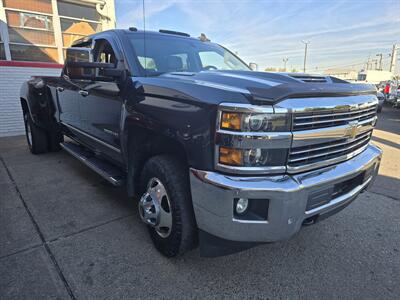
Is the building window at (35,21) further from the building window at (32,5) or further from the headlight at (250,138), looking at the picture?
the headlight at (250,138)

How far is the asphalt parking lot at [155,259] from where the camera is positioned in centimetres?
210

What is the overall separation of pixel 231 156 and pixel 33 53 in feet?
28.1

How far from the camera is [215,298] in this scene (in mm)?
2025

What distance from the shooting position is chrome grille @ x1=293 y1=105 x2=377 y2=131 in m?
1.80

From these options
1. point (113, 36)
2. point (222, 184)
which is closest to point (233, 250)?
point (222, 184)

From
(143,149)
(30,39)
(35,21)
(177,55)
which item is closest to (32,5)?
(35,21)

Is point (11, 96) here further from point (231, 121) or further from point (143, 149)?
point (231, 121)

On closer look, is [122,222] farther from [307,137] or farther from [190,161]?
[307,137]

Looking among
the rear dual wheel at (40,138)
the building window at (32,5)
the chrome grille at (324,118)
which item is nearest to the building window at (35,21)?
the building window at (32,5)

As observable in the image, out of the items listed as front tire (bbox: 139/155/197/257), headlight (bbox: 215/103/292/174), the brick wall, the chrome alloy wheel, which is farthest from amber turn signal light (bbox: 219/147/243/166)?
the brick wall

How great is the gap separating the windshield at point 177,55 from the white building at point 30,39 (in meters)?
6.47

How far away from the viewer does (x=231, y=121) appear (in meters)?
1.71

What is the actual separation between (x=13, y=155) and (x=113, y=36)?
4.06 meters

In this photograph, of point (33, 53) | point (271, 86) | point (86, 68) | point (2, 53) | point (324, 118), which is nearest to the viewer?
point (271, 86)
